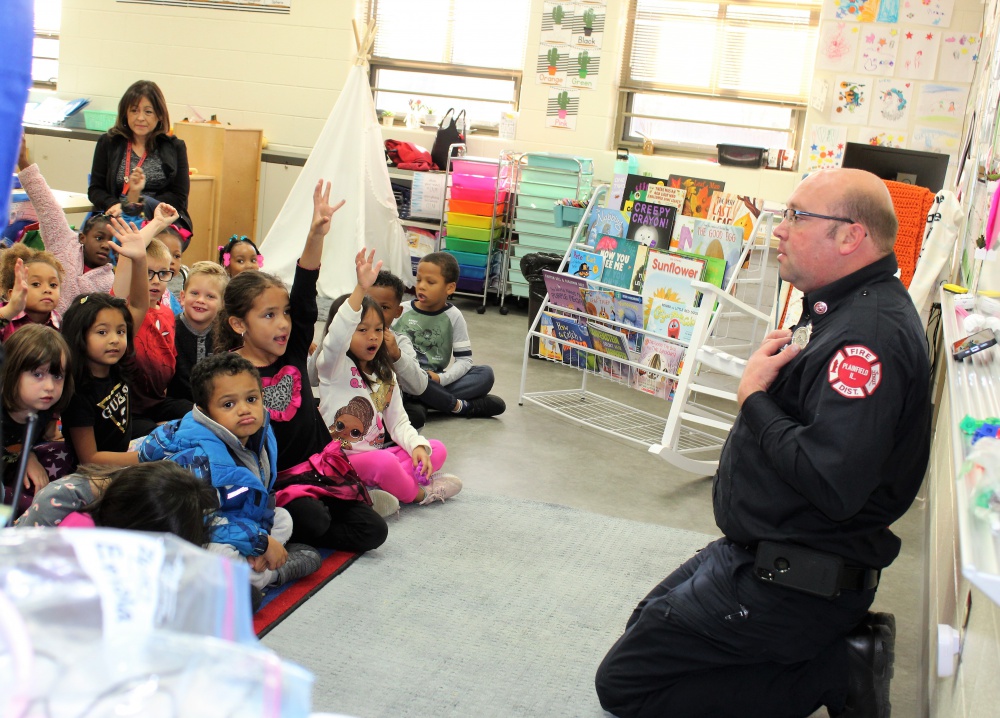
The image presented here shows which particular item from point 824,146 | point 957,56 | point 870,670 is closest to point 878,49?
point 957,56

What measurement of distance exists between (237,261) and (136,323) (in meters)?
1.10

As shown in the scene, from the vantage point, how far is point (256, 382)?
8.21 ft

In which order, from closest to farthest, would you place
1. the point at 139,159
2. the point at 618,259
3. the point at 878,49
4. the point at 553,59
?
the point at 618,259 → the point at 139,159 → the point at 878,49 → the point at 553,59

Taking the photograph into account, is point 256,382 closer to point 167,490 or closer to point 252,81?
point 167,490

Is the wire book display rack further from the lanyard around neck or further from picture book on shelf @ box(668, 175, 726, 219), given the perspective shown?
the lanyard around neck

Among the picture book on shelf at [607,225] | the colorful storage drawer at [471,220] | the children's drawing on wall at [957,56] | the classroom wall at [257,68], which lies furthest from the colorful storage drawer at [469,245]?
the children's drawing on wall at [957,56]

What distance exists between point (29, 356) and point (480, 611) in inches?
52.6

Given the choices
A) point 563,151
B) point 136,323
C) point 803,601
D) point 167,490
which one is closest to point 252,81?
point 563,151

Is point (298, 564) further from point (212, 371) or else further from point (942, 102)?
point (942, 102)

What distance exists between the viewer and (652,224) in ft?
15.6

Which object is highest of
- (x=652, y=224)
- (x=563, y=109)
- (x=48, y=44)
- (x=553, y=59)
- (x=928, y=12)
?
(x=928, y=12)

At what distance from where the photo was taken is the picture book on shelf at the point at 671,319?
4203 mm

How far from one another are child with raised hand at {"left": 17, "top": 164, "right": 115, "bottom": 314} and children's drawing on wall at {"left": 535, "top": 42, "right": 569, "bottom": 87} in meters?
4.30

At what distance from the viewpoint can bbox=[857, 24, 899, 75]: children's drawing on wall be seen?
5766 mm
